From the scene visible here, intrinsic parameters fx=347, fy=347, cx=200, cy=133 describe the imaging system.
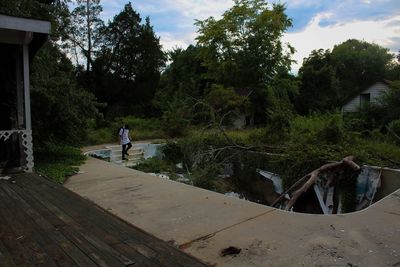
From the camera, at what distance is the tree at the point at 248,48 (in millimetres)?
29438

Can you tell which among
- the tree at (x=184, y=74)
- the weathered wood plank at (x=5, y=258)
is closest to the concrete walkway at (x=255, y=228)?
the weathered wood plank at (x=5, y=258)

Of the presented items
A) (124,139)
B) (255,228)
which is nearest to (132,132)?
(124,139)

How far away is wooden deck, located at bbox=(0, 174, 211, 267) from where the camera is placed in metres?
3.42

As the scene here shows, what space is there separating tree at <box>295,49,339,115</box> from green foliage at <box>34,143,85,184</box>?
2256cm

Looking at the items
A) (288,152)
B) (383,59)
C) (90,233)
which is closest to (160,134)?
(288,152)

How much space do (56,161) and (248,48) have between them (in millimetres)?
23104

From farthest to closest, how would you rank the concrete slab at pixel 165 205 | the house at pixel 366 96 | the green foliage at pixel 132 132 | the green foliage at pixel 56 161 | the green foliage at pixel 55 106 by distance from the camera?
the house at pixel 366 96 → the green foliage at pixel 132 132 → the green foliage at pixel 55 106 → the green foliage at pixel 56 161 → the concrete slab at pixel 165 205

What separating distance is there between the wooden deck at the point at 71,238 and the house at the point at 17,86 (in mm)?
2448

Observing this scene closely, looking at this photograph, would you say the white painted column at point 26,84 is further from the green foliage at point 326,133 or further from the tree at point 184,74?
the tree at point 184,74

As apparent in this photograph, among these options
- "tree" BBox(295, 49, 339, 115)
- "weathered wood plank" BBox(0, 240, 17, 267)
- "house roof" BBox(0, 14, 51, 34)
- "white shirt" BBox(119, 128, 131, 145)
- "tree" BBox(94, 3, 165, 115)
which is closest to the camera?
"weathered wood plank" BBox(0, 240, 17, 267)

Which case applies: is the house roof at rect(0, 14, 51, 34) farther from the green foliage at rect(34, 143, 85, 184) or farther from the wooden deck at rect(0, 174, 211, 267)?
the wooden deck at rect(0, 174, 211, 267)

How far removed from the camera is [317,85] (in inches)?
1204

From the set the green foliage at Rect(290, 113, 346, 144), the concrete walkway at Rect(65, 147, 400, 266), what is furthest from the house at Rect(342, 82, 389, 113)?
the concrete walkway at Rect(65, 147, 400, 266)

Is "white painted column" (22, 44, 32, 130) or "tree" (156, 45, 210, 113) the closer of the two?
"white painted column" (22, 44, 32, 130)
